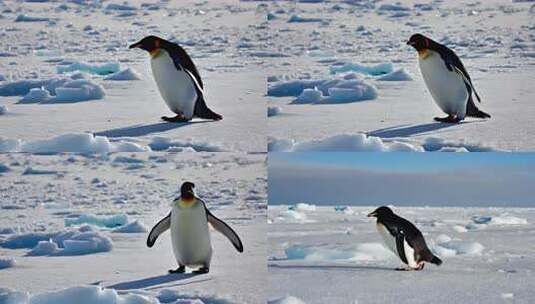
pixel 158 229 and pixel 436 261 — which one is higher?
pixel 158 229

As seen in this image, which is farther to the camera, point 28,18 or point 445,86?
point 28,18

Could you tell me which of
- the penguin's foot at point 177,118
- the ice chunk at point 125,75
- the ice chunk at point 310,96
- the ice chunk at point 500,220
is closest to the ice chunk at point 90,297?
the penguin's foot at point 177,118

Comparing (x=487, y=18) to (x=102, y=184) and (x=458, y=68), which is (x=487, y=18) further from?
(x=102, y=184)

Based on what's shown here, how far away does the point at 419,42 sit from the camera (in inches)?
99.3

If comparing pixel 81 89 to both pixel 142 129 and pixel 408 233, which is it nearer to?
pixel 142 129

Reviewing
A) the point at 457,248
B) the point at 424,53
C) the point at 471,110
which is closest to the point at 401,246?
the point at 457,248

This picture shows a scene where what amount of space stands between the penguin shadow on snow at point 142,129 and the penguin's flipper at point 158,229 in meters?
0.25

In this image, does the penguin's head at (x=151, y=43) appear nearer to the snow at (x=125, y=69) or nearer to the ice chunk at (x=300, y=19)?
the snow at (x=125, y=69)

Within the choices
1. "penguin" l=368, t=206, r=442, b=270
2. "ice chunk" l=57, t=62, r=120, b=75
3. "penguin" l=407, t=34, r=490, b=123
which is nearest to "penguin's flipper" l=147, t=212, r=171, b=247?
"ice chunk" l=57, t=62, r=120, b=75

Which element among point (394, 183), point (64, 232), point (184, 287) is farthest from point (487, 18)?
point (64, 232)

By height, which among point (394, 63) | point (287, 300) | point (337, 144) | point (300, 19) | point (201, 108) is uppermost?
point (300, 19)

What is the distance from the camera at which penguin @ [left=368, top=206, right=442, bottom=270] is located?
8.21ft

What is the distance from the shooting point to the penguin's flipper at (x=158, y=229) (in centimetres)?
252

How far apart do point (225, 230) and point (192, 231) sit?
93 mm
